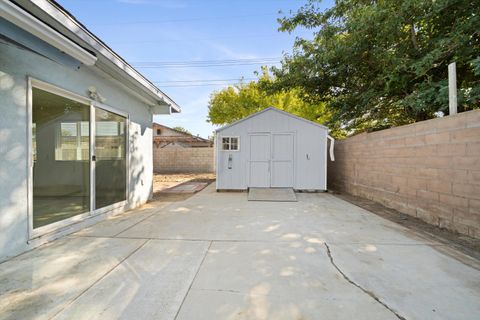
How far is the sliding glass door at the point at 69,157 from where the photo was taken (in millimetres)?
2951

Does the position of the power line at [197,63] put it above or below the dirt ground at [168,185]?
above

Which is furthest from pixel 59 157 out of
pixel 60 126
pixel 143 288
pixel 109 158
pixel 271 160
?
pixel 271 160

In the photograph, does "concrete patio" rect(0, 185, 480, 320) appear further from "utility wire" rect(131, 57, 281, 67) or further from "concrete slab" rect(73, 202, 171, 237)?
"utility wire" rect(131, 57, 281, 67)

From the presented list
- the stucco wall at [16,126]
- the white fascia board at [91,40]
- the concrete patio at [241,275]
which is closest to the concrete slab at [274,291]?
the concrete patio at [241,275]

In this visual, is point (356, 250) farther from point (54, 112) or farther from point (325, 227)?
point (54, 112)

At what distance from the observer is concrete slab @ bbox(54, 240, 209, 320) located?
1.61m

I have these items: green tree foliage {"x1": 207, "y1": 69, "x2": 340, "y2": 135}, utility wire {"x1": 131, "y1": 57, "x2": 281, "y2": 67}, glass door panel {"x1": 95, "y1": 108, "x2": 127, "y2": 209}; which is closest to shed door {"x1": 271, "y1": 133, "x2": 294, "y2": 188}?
glass door panel {"x1": 95, "y1": 108, "x2": 127, "y2": 209}

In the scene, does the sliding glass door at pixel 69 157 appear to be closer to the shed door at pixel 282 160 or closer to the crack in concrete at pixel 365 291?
the crack in concrete at pixel 365 291

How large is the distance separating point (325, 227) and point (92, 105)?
441cm

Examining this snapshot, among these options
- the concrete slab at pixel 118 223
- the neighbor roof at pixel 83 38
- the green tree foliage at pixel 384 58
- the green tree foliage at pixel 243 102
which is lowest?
the concrete slab at pixel 118 223

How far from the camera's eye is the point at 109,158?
14.0ft

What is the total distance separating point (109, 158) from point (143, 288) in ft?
10.2

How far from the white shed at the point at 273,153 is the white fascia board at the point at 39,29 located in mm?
5178

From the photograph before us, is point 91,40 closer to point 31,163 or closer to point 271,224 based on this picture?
point 31,163
